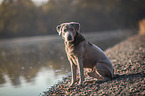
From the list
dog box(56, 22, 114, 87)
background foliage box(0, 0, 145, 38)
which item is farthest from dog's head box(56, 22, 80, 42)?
background foliage box(0, 0, 145, 38)

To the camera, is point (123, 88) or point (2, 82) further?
point (2, 82)

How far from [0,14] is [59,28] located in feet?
198

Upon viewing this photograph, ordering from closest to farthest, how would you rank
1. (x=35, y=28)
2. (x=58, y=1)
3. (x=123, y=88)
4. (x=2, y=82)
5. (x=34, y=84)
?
(x=123, y=88) < (x=34, y=84) < (x=2, y=82) < (x=35, y=28) < (x=58, y=1)

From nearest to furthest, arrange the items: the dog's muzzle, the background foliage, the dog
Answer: the dog's muzzle, the dog, the background foliage

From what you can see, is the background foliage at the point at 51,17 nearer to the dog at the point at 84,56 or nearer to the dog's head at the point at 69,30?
the dog at the point at 84,56

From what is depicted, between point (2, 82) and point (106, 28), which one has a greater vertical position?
point (106, 28)

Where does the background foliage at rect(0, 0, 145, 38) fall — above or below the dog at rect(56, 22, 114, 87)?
above

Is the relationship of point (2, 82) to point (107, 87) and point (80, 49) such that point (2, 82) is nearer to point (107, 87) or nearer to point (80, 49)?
point (80, 49)

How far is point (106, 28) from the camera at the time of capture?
220ft

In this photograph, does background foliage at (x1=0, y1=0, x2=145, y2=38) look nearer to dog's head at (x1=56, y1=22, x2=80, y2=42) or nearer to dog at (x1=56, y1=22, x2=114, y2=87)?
dog at (x1=56, y1=22, x2=114, y2=87)

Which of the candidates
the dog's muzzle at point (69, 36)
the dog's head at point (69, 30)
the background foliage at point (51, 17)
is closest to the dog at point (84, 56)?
the dog's head at point (69, 30)

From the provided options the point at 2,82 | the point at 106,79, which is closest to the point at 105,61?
the point at 106,79

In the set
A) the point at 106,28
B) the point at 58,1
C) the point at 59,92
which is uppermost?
the point at 58,1

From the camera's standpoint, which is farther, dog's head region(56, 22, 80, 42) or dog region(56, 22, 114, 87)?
dog region(56, 22, 114, 87)
